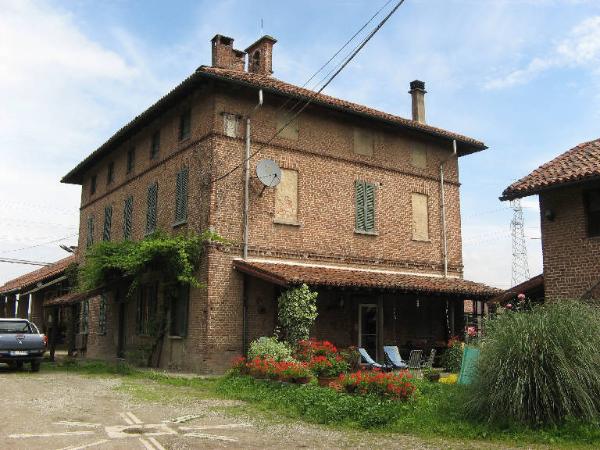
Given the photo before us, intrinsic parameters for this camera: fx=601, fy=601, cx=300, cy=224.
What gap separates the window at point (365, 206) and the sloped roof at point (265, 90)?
89.5 inches

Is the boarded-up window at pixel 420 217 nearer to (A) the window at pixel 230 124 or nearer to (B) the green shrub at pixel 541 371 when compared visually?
(A) the window at pixel 230 124

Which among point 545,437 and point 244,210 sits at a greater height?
point 244,210

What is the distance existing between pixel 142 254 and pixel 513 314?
11.0 meters

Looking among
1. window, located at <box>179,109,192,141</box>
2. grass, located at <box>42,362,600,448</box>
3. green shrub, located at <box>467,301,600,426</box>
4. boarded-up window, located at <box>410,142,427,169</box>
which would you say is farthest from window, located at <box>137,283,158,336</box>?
green shrub, located at <box>467,301,600,426</box>

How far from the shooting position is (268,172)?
17.2m

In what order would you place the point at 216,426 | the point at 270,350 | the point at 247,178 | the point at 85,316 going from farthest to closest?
1. the point at 85,316
2. the point at 247,178
3. the point at 270,350
4. the point at 216,426

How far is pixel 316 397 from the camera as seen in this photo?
10.1 m

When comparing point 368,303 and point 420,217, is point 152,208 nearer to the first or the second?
point 368,303

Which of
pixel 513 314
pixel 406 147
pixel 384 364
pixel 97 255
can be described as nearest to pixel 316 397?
pixel 513 314

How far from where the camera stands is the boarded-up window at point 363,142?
1983 centimetres

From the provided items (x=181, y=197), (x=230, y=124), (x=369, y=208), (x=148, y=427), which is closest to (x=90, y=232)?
(x=181, y=197)

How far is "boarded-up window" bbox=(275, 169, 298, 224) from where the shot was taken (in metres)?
17.8

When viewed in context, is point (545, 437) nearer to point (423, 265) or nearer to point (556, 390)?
point (556, 390)

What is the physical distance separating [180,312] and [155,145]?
621cm
